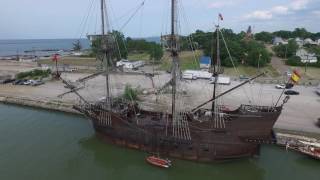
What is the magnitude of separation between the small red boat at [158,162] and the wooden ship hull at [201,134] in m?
1.66

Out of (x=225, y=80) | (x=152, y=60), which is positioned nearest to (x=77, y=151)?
(x=225, y=80)

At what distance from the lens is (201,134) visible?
88.7ft

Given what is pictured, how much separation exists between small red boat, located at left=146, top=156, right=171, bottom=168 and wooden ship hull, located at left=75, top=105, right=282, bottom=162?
1.66 metres

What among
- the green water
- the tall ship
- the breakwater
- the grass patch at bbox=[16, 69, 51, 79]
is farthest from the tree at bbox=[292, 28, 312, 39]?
the tall ship

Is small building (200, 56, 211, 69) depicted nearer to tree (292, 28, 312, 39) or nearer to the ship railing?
the ship railing

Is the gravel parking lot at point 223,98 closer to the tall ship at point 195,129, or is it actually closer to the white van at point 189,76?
the white van at point 189,76

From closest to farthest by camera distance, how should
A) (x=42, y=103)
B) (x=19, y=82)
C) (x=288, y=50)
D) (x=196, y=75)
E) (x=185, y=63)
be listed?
(x=42, y=103)
(x=19, y=82)
(x=196, y=75)
(x=185, y=63)
(x=288, y=50)

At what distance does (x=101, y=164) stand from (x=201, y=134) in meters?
8.92

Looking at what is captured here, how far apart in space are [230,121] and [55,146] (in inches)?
646

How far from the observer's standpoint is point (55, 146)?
3073 cm

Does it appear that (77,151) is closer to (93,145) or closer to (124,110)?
(93,145)

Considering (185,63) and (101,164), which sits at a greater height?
(185,63)

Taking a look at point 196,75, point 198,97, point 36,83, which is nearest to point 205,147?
point 198,97

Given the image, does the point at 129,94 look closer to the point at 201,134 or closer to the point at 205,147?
the point at 201,134
